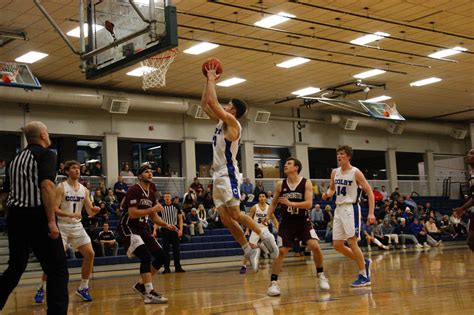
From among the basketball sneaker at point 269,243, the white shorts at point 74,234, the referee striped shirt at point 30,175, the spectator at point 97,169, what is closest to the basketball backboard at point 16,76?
the white shorts at point 74,234

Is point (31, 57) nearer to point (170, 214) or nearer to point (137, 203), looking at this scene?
point (170, 214)

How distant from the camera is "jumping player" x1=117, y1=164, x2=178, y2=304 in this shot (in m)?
8.53

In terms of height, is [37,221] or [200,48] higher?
[200,48]

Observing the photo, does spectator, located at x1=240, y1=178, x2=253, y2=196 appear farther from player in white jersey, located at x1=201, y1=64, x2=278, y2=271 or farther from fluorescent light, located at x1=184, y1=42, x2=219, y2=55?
player in white jersey, located at x1=201, y1=64, x2=278, y2=271

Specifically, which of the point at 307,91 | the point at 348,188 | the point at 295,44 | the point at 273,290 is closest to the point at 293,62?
the point at 295,44

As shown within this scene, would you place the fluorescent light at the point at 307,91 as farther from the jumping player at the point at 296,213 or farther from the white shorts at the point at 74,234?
the white shorts at the point at 74,234

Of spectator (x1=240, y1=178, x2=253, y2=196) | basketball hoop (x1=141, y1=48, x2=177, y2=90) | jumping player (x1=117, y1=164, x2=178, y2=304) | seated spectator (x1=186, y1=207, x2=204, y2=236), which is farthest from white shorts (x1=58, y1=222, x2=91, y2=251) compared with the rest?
spectator (x1=240, y1=178, x2=253, y2=196)

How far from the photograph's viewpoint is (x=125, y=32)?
9.95 metres

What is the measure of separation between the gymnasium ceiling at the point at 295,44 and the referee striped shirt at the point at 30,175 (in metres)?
10.8

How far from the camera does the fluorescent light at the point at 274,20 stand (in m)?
17.5

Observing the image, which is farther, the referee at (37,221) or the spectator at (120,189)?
the spectator at (120,189)

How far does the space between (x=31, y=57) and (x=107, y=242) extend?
6448 millimetres

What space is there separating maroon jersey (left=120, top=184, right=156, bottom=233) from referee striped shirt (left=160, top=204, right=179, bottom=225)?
742cm

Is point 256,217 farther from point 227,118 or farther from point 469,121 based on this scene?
point 469,121
